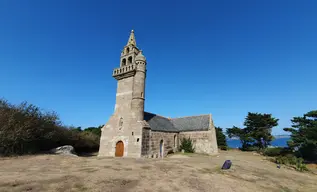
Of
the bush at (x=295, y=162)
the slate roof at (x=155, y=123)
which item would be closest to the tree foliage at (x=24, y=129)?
the slate roof at (x=155, y=123)

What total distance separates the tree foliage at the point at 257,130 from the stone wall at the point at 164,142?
21123mm

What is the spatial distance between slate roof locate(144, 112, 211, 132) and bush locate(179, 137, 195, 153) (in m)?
1.86

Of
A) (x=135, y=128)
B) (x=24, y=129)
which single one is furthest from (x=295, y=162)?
(x=24, y=129)

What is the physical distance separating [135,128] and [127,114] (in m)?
2.33

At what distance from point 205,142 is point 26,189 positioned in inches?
768

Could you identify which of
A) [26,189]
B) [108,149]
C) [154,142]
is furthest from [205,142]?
[26,189]

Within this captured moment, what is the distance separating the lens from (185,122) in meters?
25.1

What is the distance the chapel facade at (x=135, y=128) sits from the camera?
16805 millimetres

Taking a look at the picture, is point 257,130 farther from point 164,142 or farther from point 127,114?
point 127,114

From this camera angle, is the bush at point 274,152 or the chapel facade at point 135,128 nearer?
the chapel facade at point 135,128

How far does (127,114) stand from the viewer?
59.6 ft

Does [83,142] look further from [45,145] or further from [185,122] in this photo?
[185,122]

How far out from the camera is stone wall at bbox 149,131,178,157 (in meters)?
17.7

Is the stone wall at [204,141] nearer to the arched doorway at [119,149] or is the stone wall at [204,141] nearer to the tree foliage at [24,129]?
the arched doorway at [119,149]
